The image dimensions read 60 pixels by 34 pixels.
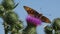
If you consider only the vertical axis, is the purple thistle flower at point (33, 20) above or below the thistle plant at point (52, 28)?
above

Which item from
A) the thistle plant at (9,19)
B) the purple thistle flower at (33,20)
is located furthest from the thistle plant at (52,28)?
the thistle plant at (9,19)

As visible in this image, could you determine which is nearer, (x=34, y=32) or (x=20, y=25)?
(x=20, y=25)

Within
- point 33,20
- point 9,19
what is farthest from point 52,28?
point 9,19

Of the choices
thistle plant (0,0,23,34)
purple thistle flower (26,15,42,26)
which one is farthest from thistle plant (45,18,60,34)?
thistle plant (0,0,23,34)

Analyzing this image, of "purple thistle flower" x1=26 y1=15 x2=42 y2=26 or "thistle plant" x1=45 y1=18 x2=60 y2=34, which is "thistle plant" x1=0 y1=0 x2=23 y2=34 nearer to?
"purple thistle flower" x1=26 y1=15 x2=42 y2=26

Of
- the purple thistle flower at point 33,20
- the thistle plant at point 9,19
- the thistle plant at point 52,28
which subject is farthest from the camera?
the thistle plant at point 52,28

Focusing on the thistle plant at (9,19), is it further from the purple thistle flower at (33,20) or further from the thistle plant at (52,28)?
the thistle plant at (52,28)

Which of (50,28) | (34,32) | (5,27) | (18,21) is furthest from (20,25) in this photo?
(50,28)

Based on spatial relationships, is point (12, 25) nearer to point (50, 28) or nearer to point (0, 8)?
point (0, 8)
